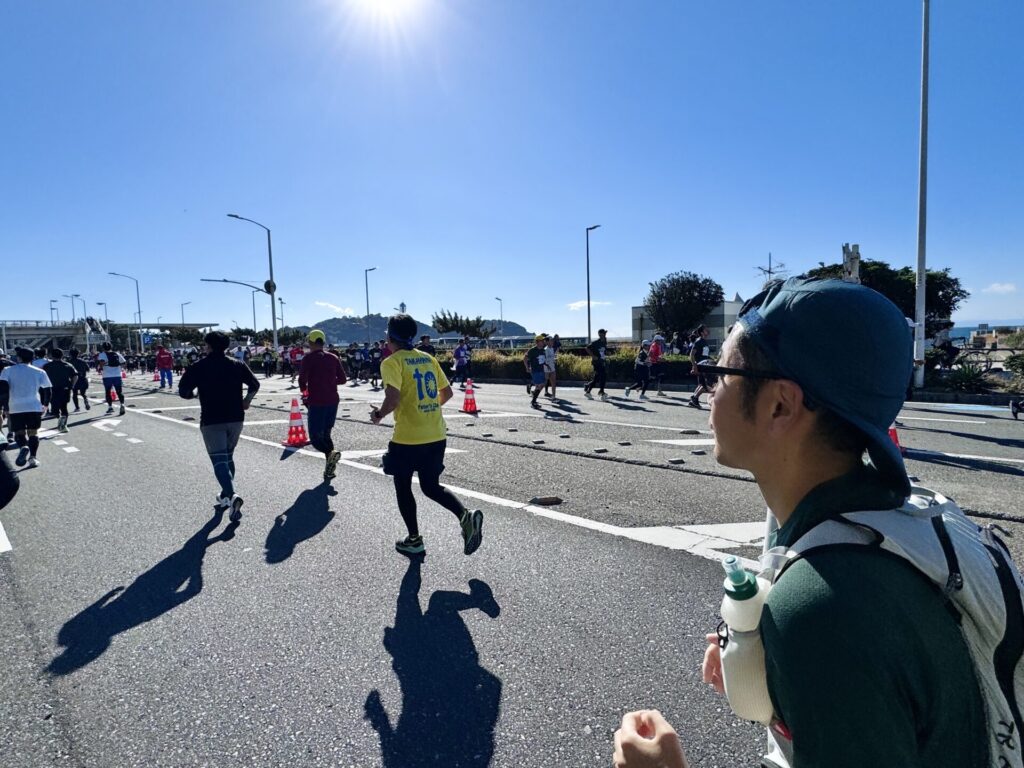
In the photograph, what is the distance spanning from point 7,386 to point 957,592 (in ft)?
37.3

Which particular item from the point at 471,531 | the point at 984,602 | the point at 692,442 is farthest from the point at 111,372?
the point at 984,602

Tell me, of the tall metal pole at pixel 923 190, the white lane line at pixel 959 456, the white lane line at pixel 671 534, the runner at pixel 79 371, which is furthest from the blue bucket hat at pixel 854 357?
the runner at pixel 79 371

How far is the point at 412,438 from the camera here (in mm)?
4746

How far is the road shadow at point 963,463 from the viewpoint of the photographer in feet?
24.5

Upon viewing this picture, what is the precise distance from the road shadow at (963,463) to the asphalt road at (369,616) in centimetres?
6

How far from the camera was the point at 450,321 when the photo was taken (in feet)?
253

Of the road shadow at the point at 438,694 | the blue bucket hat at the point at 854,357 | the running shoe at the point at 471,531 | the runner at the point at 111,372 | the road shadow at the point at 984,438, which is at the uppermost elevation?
the blue bucket hat at the point at 854,357

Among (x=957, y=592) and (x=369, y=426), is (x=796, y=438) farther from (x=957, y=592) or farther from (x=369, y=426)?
(x=369, y=426)

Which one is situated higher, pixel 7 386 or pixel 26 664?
pixel 7 386

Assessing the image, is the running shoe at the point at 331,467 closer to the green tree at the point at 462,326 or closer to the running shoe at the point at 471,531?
the running shoe at the point at 471,531

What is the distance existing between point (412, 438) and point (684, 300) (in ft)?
178

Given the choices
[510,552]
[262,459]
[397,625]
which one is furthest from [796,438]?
A: [262,459]

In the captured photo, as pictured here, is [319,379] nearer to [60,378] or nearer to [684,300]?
[60,378]

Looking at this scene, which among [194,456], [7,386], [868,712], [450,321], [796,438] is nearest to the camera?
[868,712]
